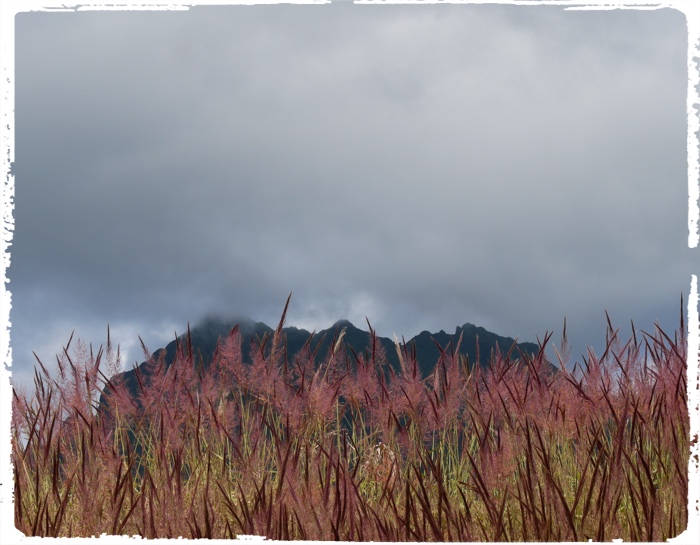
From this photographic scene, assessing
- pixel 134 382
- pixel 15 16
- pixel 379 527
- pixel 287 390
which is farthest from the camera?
pixel 134 382

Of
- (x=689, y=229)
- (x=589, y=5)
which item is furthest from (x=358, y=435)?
(x=589, y=5)

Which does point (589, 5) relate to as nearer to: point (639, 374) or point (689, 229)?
point (689, 229)

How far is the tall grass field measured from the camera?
260 centimetres

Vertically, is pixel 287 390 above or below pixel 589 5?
below

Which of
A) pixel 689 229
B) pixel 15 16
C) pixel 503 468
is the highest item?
pixel 15 16

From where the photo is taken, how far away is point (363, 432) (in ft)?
10.6

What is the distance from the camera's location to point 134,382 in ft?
10.4

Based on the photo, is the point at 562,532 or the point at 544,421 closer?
the point at 562,532

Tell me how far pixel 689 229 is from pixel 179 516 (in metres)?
1.99

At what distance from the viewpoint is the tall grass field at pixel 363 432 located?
2.60 metres

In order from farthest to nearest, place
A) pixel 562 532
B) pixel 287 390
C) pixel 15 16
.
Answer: pixel 287 390 < pixel 15 16 < pixel 562 532

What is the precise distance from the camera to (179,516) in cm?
239

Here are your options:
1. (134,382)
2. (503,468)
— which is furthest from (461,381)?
(134,382)

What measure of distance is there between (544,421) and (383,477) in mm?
715
